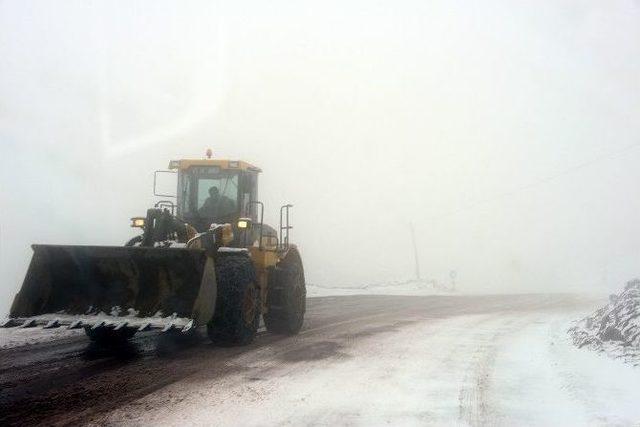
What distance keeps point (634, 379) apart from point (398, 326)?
18.1ft

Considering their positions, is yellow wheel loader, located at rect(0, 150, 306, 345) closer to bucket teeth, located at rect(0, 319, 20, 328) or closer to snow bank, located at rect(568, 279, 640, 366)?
bucket teeth, located at rect(0, 319, 20, 328)

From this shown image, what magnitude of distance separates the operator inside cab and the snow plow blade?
79.8 inches

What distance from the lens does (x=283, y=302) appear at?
8.97 meters

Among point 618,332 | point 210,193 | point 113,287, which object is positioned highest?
point 210,193

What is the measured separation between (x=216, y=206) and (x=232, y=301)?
229 cm

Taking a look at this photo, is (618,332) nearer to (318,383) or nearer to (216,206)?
(318,383)

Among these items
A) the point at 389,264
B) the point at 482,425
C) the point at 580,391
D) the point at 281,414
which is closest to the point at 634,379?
the point at 580,391

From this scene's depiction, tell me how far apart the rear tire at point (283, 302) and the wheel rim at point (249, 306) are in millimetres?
1099

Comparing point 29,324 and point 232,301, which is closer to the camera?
point 29,324

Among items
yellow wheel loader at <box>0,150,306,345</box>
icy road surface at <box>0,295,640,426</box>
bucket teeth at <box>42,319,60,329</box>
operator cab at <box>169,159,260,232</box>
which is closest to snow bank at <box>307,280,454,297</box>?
operator cab at <box>169,159,260,232</box>

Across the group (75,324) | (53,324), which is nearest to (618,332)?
(75,324)

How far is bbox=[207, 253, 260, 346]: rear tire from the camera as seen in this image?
7.29 m

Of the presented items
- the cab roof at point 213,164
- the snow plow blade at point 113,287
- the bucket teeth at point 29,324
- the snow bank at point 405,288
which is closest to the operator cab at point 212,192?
the cab roof at point 213,164

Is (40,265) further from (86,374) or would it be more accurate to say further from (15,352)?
(86,374)
